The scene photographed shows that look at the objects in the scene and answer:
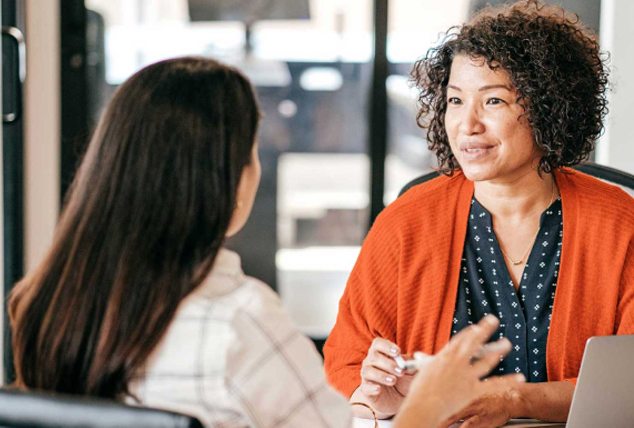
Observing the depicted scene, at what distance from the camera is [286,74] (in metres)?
3.32

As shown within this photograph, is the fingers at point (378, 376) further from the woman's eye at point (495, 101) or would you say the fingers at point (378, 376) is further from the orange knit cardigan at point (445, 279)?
the woman's eye at point (495, 101)

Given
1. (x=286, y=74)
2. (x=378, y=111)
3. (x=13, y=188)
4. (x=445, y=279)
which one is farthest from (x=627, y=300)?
(x=13, y=188)

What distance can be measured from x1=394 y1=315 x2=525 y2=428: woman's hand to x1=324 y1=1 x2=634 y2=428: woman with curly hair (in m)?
0.45

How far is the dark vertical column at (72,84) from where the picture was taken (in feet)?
10.7

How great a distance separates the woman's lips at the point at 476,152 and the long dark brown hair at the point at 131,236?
75cm

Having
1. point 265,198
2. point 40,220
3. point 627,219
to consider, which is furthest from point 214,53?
point 627,219

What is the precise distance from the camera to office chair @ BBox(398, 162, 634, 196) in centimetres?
170

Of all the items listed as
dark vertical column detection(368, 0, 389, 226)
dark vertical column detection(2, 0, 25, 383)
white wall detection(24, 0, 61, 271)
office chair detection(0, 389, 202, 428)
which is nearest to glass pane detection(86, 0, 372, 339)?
dark vertical column detection(368, 0, 389, 226)

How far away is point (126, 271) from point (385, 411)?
639 mm

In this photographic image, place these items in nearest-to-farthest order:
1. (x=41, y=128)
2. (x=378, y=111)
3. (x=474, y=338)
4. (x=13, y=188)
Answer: (x=474, y=338)
(x=13, y=188)
(x=41, y=128)
(x=378, y=111)

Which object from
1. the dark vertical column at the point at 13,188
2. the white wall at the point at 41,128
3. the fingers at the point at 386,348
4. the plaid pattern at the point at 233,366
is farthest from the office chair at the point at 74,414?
the white wall at the point at 41,128

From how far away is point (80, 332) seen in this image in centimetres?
85

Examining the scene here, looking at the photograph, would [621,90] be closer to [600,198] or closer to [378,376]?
[600,198]

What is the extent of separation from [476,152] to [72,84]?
7.62ft
